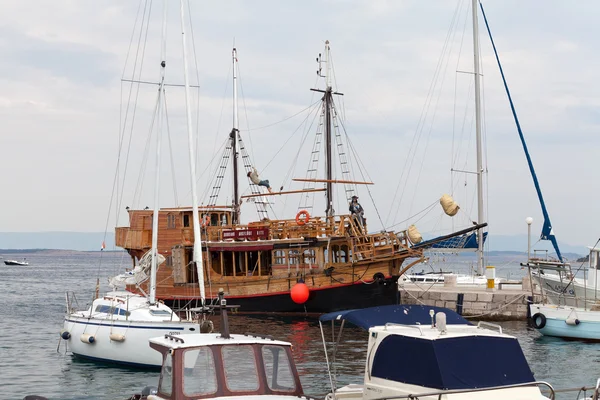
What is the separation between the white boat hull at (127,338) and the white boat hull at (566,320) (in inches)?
575

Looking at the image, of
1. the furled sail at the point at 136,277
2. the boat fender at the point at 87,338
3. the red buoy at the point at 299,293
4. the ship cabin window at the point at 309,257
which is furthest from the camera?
the ship cabin window at the point at 309,257

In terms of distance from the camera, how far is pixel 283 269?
40000 millimetres

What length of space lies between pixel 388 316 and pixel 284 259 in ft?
85.3

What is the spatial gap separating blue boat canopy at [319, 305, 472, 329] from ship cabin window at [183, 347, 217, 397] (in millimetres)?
2705

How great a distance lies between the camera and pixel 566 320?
3177 centimetres

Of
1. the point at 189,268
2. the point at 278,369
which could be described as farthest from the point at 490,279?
the point at 278,369

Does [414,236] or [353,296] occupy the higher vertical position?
[414,236]

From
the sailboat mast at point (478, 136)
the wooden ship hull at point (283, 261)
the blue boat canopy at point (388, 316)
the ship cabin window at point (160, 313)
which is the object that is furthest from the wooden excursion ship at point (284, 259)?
the blue boat canopy at point (388, 316)

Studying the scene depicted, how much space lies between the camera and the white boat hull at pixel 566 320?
3136cm

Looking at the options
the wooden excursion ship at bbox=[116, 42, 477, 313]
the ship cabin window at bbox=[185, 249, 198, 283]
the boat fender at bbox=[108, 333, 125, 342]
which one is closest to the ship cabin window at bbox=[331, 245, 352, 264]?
the wooden excursion ship at bbox=[116, 42, 477, 313]

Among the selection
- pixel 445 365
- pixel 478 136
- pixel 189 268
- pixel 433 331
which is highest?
pixel 478 136

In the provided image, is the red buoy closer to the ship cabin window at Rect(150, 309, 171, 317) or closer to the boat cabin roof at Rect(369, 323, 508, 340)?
the ship cabin window at Rect(150, 309, 171, 317)

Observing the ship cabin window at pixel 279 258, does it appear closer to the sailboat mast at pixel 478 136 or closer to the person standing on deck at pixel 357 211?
the person standing on deck at pixel 357 211

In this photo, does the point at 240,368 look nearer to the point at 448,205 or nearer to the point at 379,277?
the point at 379,277
